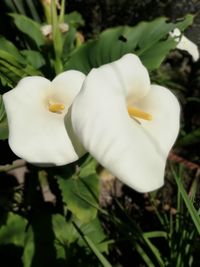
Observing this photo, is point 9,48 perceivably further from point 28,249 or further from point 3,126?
point 28,249

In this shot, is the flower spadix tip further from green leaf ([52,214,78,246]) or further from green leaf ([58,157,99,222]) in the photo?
green leaf ([52,214,78,246])

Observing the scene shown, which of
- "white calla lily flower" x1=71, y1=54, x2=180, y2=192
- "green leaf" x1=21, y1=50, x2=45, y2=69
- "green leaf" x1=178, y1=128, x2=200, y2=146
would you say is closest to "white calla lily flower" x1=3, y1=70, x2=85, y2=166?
"white calla lily flower" x1=71, y1=54, x2=180, y2=192

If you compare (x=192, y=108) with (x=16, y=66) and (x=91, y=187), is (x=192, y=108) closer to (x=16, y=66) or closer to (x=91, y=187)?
(x=91, y=187)

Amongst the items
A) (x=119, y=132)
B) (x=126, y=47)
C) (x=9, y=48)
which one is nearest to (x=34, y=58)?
(x=9, y=48)

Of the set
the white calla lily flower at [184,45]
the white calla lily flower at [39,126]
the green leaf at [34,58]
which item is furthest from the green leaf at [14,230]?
the white calla lily flower at [184,45]

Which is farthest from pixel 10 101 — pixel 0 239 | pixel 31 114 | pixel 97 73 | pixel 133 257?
pixel 133 257

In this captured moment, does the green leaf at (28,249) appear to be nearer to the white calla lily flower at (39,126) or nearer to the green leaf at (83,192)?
the green leaf at (83,192)
